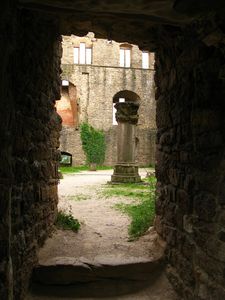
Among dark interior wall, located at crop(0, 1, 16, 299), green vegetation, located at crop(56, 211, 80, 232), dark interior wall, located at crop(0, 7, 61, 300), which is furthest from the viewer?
green vegetation, located at crop(56, 211, 80, 232)

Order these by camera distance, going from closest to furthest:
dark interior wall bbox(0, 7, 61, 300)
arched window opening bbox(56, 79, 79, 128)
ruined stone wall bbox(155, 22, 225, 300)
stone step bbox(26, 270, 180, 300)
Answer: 1. dark interior wall bbox(0, 7, 61, 300)
2. ruined stone wall bbox(155, 22, 225, 300)
3. stone step bbox(26, 270, 180, 300)
4. arched window opening bbox(56, 79, 79, 128)

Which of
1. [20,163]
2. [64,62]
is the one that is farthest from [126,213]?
[64,62]

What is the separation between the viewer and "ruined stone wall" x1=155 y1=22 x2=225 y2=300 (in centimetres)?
291

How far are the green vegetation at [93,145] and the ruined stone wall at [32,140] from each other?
21109 mm

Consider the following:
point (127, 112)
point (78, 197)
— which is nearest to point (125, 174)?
point (127, 112)

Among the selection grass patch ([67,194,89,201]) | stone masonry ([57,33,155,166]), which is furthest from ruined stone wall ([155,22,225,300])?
stone masonry ([57,33,155,166])

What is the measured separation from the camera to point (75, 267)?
155 inches

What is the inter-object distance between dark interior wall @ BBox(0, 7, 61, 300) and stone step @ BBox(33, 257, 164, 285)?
22cm

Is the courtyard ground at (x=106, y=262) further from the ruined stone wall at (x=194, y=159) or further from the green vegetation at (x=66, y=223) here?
the ruined stone wall at (x=194, y=159)

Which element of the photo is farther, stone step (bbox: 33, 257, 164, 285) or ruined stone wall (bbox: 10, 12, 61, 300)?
stone step (bbox: 33, 257, 164, 285)

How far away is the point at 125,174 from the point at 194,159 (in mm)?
10429

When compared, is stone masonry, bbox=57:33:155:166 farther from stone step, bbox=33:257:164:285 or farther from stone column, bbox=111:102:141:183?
stone step, bbox=33:257:164:285

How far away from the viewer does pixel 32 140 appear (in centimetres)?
382

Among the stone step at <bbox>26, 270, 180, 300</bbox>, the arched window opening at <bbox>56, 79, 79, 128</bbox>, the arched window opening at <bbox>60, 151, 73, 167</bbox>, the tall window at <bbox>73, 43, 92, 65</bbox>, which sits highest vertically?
the tall window at <bbox>73, 43, 92, 65</bbox>
